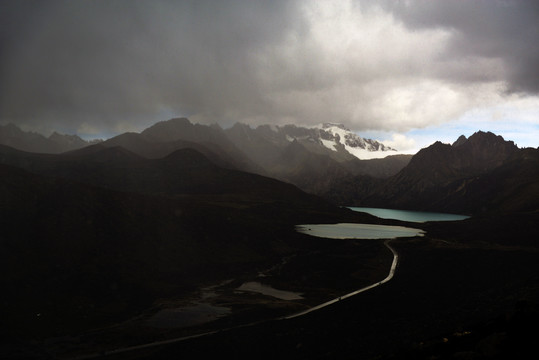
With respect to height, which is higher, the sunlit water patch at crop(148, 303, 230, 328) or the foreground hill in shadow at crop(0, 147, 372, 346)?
the foreground hill in shadow at crop(0, 147, 372, 346)

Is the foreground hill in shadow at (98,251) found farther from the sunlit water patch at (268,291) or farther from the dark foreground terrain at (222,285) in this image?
the sunlit water patch at (268,291)

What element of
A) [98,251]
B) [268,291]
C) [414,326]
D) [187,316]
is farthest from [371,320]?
[98,251]

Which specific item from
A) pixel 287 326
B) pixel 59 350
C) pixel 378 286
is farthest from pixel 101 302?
pixel 378 286

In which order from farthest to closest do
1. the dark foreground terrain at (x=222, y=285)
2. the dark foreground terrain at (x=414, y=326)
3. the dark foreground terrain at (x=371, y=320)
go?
the dark foreground terrain at (x=222, y=285) < the dark foreground terrain at (x=371, y=320) < the dark foreground terrain at (x=414, y=326)

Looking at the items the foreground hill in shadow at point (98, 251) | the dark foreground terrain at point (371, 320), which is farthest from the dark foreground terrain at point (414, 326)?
the foreground hill in shadow at point (98, 251)

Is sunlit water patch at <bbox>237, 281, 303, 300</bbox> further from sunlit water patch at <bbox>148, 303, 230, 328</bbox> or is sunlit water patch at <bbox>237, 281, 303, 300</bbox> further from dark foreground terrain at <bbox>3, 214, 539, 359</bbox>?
sunlit water patch at <bbox>148, 303, 230, 328</bbox>

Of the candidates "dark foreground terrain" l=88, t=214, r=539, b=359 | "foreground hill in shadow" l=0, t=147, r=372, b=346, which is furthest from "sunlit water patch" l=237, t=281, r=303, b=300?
"dark foreground terrain" l=88, t=214, r=539, b=359

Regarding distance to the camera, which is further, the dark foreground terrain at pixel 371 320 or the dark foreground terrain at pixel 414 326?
the dark foreground terrain at pixel 371 320

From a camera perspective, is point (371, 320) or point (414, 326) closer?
point (414, 326)

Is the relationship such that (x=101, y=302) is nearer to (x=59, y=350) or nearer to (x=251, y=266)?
(x=59, y=350)

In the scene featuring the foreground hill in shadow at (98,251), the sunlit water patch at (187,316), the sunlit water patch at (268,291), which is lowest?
the sunlit water patch at (187,316)

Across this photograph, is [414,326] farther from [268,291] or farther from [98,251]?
[98,251]
